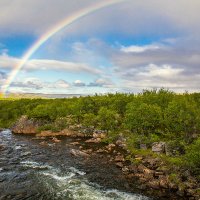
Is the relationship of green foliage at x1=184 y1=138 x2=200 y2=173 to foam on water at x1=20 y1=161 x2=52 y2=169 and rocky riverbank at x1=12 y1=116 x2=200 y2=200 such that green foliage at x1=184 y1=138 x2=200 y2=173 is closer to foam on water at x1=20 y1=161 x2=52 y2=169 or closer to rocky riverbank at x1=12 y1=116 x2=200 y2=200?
Result: rocky riverbank at x1=12 y1=116 x2=200 y2=200

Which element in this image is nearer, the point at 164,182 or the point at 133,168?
the point at 164,182

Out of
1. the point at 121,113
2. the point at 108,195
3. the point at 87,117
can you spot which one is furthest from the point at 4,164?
the point at 121,113

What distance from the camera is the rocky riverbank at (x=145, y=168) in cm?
4097

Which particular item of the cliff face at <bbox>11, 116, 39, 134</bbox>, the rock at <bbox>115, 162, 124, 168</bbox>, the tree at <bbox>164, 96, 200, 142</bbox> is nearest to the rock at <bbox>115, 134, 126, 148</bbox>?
the tree at <bbox>164, 96, 200, 142</bbox>

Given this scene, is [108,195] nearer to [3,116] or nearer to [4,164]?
[4,164]

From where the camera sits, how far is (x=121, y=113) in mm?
109625

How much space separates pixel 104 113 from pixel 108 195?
170 ft

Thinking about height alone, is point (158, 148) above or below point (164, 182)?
above

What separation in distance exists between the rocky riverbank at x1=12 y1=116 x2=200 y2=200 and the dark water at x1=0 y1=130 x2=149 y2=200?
9.64ft

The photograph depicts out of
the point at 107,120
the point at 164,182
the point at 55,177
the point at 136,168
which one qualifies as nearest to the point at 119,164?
the point at 136,168

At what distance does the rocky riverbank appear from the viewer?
40966 millimetres

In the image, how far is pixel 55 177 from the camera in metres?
47.2

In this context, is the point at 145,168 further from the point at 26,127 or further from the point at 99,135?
the point at 26,127

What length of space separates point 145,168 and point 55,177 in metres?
16.7
